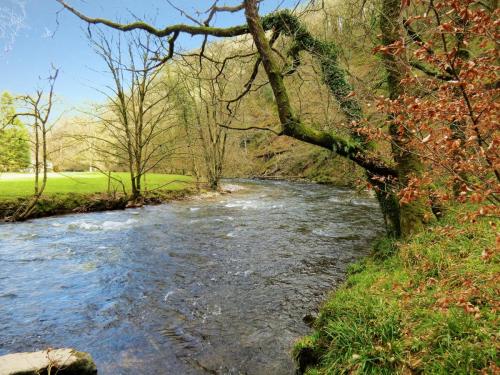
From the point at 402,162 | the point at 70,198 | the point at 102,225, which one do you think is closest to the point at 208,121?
the point at 70,198

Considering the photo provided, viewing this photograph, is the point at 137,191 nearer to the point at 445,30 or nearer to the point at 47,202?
the point at 47,202

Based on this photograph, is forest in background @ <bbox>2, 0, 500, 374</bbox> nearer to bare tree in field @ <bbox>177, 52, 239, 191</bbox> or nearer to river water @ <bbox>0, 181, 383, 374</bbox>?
river water @ <bbox>0, 181, 383, 374</bbox>

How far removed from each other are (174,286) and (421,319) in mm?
5322

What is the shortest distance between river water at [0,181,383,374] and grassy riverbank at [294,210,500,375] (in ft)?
3.25

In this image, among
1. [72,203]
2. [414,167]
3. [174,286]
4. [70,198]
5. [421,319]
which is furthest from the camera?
[70,198]

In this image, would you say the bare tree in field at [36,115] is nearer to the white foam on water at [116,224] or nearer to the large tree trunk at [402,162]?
the white foam on water at [116,224]

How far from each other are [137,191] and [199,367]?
16.9 meters

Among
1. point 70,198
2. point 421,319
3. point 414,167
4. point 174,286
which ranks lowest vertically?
point 174,286

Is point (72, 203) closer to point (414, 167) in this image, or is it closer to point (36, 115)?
point (36, 115)

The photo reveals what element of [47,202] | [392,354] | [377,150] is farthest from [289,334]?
[47,202]

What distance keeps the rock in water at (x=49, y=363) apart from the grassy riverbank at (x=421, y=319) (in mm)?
2917

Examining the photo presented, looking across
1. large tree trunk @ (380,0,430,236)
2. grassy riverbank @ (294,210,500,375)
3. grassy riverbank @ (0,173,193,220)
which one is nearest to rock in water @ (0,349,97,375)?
grassy riverbank @ (294,210,500,375)

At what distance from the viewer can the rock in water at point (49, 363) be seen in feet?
13.3

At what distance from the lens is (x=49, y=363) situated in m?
4.00
